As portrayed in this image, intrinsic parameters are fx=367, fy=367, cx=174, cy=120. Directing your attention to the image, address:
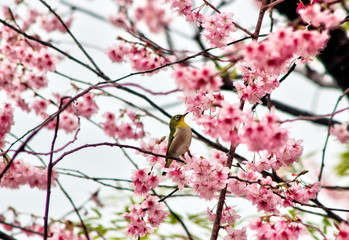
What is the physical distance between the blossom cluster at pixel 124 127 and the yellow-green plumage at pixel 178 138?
3.33 feet

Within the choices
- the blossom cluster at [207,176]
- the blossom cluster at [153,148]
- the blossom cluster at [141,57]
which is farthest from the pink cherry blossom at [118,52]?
the blossom cluster at [207,176]

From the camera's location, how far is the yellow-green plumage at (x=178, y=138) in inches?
108

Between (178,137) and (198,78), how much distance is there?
4.63 ft

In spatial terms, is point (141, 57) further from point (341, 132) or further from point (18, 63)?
point (341, 132)

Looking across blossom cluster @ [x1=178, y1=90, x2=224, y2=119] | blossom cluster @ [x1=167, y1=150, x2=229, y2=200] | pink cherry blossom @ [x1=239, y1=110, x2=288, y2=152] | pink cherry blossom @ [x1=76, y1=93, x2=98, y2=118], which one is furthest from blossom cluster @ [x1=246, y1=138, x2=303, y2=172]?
pink cherry blossom @ [x1=76, y1=93, x2=98, y2=118]

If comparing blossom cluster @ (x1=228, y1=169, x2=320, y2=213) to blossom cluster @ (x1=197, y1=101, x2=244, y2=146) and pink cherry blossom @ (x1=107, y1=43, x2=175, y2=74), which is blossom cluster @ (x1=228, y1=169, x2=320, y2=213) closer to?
blossom cluster @ (x1=197, y1=101, x2=244, y2=146)

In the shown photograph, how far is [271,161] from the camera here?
7.24 ft

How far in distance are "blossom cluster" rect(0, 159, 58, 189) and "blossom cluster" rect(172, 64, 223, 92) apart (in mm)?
2118

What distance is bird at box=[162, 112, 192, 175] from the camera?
2.74 metres

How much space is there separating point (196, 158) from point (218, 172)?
0.14 m

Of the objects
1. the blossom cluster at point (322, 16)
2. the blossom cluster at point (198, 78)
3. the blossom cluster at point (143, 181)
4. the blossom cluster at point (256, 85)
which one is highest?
the blossom cluster at point (256, 85)

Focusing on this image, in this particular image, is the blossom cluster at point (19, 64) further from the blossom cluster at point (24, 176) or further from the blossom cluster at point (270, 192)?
the blossom cluster at point (270, 192)

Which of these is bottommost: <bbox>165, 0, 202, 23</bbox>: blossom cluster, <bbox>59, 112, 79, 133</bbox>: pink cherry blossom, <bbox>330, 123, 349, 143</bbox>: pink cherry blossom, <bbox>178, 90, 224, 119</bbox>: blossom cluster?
<bbox>178, 90, 224, 119</bbox>: blossom cluster

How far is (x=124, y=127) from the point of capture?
166 inches
